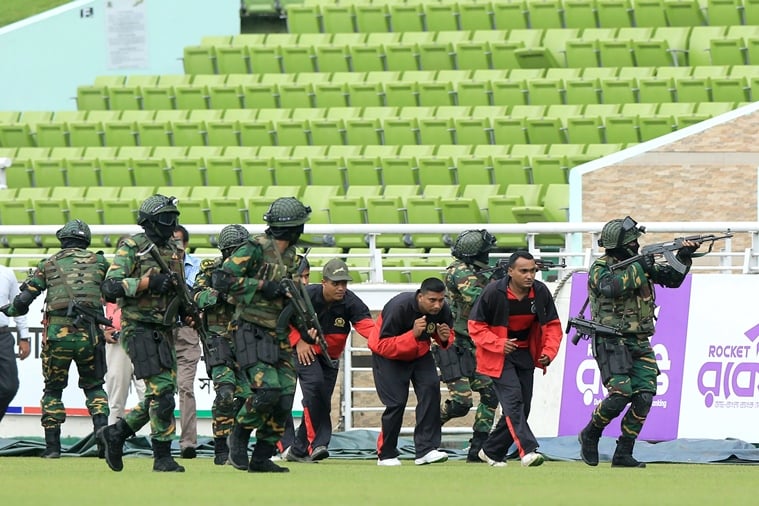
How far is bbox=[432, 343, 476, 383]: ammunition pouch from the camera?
13297 mm

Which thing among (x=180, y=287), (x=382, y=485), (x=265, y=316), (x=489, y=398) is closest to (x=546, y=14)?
(x=489, y=398)

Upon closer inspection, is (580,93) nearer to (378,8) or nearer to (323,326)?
(378,8)

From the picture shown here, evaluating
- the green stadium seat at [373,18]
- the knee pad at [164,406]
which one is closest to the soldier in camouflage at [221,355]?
the knee pad at [164,406]

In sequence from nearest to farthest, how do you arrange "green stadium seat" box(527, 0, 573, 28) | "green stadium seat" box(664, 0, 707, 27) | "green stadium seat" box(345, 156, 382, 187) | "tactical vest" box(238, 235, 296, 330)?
1. "tactical vest" box(238, 235, 296, 330)
2. "green stadium seat" box(345, 156, 382, 187)
3. "green stadium seat" box(664, 0, 707, 27)
4. "green stadium seat" box(527, 0, 573, 28)

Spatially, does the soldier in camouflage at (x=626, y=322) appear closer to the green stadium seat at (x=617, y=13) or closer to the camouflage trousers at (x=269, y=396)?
the camouflage trousers at (x=269, y=396)

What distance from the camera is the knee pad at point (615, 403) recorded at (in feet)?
38.7

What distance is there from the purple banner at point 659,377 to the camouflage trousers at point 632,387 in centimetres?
260

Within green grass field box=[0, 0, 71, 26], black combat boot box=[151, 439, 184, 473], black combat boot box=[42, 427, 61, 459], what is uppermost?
green grass field box=[0, 0, 71, 26]

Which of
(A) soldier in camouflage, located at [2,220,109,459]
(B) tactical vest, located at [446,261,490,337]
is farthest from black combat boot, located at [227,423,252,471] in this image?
(B) tactical vest, located at [446,261,490,337]

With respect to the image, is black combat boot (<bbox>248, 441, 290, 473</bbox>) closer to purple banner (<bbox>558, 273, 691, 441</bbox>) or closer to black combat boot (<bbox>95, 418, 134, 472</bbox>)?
black combat boot (<bbox>95, 418, 134, 472</bbox>)

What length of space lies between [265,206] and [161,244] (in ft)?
30.7

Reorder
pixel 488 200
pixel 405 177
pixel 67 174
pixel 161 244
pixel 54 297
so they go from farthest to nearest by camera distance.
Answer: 1. pixel 67 174
2. pixel 405 177
3. pixel 488 200
4. pixel 54 297
5. pixel 161 244

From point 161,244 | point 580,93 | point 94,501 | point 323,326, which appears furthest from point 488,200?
point 94,501

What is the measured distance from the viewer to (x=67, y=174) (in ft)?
73.8
